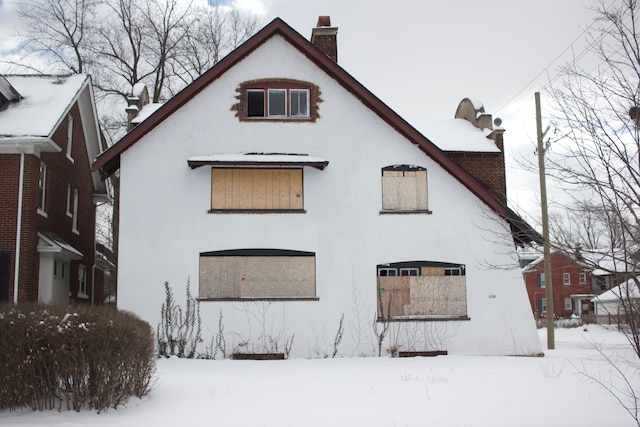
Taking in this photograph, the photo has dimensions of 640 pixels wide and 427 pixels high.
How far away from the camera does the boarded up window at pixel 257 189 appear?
18.8m

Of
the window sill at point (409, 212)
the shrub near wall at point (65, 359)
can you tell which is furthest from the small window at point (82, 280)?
the shrub near wall at point (65, 359)

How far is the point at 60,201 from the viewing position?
2298cm

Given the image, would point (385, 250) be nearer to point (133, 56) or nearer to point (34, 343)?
point (34, 343)

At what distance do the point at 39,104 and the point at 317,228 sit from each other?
10.6 m

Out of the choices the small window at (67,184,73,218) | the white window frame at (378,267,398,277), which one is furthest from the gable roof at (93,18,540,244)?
the small window at (67,184,73,218)

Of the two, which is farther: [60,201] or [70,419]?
[60,201]

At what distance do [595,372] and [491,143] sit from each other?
9517mm

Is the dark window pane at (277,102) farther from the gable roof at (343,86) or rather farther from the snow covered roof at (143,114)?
the snow covered roof at (143,114)

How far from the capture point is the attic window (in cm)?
1934

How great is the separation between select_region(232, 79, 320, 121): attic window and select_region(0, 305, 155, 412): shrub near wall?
10.6m

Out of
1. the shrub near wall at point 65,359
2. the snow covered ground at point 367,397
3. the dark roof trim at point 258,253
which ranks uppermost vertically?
the dark roof trim at point 258,253

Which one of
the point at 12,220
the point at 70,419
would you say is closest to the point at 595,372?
the point at 70,419

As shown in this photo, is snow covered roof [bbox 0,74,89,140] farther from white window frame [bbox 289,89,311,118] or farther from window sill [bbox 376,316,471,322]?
window sill [bbox 376,316,471,322]

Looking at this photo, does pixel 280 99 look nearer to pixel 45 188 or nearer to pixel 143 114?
A: pixel 143 114
